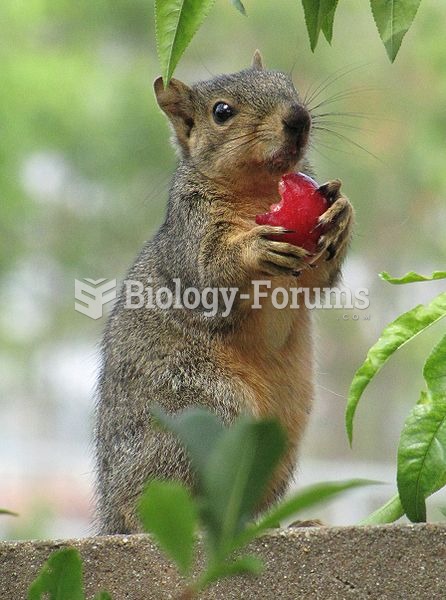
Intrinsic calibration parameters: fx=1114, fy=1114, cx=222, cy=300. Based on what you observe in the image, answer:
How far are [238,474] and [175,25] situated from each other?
0.53 meters

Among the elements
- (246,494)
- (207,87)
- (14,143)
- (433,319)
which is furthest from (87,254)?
(246,494)

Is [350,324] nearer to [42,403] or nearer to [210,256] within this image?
[42,403]

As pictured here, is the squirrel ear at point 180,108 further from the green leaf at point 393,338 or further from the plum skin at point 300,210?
the green leaf at point 393,338

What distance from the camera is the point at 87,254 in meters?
5.22

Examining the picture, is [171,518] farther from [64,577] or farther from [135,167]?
[135,167]

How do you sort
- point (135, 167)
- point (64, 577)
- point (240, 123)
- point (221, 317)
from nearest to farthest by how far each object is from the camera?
point (64, 577)
point (221, 317)
point (240, 123)
point (135, 167)

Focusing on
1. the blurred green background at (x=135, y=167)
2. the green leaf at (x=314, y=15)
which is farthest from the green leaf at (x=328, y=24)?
the blurred green background at (x=135, y=167)

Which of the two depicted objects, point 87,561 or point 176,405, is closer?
point 87,561

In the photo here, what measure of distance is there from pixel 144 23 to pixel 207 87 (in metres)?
3.64

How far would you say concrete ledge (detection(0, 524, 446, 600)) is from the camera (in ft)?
3.07

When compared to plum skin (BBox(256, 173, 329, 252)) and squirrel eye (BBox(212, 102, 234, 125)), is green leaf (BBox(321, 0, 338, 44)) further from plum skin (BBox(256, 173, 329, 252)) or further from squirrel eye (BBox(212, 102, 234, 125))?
squirrel eye (BBox(212, 102, 234, 125))

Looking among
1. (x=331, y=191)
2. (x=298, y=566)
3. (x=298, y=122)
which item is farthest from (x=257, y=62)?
(x=298, y=566)

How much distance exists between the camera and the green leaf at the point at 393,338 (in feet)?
3.78

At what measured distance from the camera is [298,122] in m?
1.75
